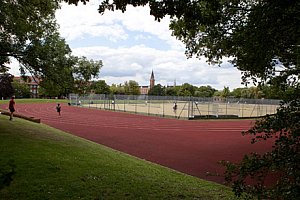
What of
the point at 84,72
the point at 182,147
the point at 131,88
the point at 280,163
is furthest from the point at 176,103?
the point at 131,88

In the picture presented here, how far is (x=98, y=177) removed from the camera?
8922mm

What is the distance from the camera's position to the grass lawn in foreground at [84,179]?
286 inches

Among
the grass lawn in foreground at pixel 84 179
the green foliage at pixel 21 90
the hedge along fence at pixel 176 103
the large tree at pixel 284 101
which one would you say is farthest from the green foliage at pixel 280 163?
the green foliage at pixel 21 90

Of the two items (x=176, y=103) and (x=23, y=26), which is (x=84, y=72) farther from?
(x=176, y=103)

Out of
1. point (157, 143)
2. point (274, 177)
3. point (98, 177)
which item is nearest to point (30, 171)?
point (98, 177)

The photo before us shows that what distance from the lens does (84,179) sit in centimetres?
849

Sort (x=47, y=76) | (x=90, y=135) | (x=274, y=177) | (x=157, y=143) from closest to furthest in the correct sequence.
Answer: (x=274, y=177)
(x=47, y=76)
(x=157, y=143)
(x=90, y=135)

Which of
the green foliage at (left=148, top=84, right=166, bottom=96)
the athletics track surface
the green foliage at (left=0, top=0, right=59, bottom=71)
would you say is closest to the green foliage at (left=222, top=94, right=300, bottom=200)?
the athletics track surface

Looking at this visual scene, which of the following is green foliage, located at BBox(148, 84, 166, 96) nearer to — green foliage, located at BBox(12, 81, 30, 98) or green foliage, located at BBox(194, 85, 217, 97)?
green foliage, located at BBox(194, 85, 217, 97)

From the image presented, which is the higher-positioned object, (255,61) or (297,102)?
(255,61)

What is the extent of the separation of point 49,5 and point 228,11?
7.45 m

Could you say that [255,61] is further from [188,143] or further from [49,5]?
[188,143]

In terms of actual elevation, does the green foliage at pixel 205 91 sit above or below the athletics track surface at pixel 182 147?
above

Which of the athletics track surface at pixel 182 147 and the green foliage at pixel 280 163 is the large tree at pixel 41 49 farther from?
the green foliage at pixel 280 163
